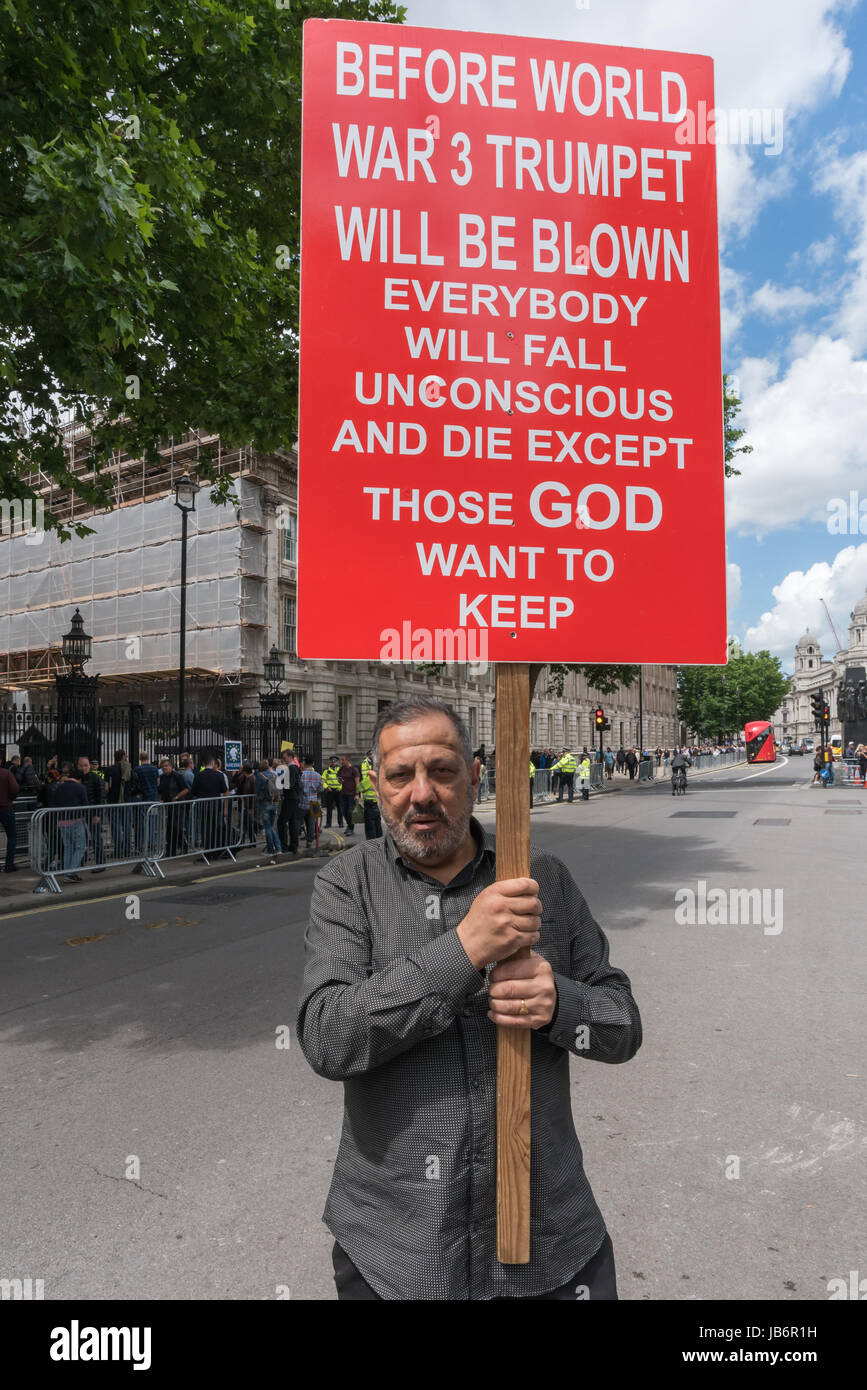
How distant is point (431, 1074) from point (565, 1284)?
1.56 ft

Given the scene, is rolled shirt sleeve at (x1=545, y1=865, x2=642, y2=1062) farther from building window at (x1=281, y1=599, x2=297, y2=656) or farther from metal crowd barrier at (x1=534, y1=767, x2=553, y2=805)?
building window at (x1=281, y1=599, x2=297, y2=656)

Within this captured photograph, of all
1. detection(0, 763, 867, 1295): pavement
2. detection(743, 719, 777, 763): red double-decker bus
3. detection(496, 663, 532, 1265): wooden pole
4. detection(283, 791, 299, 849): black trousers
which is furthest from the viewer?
detection(743, 719, 777, 763): red double-decker bus

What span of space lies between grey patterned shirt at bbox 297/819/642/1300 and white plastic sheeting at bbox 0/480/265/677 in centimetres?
3133

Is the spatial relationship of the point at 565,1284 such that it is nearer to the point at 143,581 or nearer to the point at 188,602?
the point at 188,602

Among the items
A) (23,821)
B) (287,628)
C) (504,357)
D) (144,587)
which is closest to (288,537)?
(287,628)

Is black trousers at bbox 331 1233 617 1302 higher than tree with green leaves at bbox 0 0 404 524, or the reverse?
tree with green leaves at bbox 0 0 404 524

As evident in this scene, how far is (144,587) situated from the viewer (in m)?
37.0

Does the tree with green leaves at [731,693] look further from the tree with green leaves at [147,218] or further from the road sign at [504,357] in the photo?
the road sign at [504,357]

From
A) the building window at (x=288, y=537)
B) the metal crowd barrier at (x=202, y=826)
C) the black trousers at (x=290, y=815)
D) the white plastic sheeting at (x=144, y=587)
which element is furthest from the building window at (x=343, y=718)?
the metal crowd barrier at (x=202, y=826)

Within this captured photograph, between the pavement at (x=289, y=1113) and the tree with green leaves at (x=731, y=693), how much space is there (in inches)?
3705

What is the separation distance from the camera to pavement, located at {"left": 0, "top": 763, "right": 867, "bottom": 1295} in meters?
3.29

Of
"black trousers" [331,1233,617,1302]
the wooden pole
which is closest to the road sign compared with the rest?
the wooden pole
